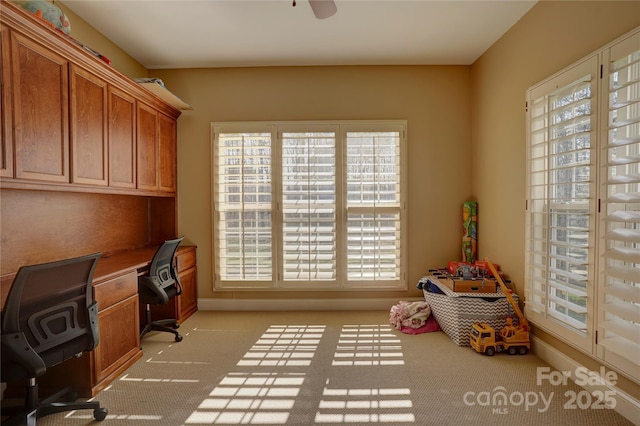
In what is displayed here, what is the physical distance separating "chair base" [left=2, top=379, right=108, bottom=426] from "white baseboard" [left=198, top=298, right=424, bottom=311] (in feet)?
5.90

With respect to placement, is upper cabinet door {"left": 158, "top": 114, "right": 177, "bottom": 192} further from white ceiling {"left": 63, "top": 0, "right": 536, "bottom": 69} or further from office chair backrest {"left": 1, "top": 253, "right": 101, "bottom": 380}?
office chair backrest {"left": 1, "top": 253, "right": 101, "bottom": 380}

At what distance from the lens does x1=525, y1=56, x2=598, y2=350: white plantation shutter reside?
2041 mm

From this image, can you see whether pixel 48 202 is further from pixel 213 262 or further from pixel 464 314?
pixel 464 314

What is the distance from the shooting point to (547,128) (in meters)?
2.36

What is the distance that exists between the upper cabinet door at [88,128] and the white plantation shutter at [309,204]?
1.69m

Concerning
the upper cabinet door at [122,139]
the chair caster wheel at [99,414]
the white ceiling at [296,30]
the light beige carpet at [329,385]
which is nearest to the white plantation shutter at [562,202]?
the light beige carpet at [329,385]

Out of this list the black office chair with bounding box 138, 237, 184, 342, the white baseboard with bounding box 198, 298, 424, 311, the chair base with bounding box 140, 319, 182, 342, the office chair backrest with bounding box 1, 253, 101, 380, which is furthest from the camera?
the white baseboard with bounding box 198, 298, 424, 311

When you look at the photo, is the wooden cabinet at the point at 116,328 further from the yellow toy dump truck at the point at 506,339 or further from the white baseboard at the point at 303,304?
the yellow toy dump truck at the point at 506,339

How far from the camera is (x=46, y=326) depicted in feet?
5.50

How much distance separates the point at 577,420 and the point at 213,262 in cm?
332

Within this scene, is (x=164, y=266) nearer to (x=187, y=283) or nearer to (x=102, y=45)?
(x=187, y=283)

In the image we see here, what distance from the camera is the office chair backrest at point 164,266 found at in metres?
2.71

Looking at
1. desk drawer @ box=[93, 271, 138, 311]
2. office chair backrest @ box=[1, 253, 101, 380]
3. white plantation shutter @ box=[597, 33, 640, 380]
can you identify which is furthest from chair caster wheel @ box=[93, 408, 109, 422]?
white plantation shutter @ box=[597, 33, 640, 380]

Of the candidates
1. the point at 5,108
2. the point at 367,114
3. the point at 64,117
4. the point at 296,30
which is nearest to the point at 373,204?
the point at 367,114
